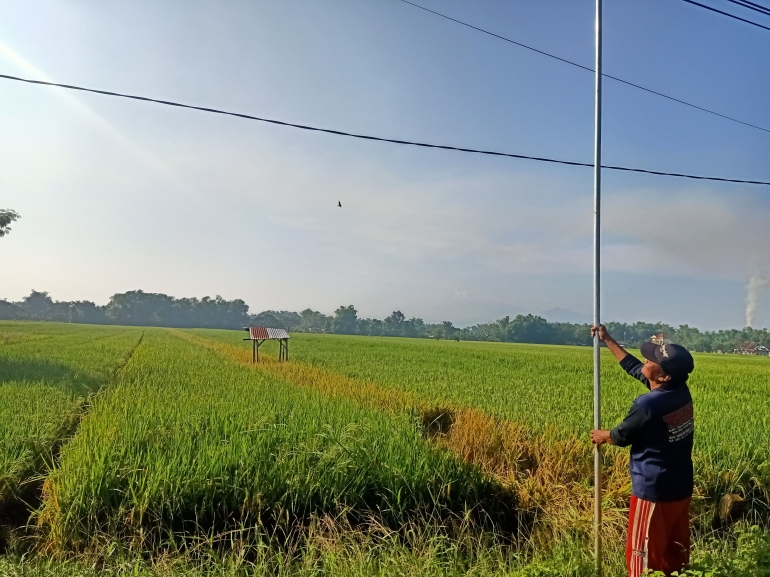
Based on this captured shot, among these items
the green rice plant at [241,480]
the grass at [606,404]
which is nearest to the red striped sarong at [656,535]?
the green rice plant at [241,480]

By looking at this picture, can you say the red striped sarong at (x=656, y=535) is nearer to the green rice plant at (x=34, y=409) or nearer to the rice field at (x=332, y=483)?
the rice field at (x=332, y=483)

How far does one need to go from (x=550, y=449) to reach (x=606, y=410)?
3.52m

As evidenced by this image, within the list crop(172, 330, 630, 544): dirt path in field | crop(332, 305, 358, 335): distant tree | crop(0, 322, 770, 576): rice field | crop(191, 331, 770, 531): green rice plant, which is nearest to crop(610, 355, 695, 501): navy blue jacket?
crop(0, 322, 770, 576): rice field

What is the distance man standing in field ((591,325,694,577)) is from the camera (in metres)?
3.14

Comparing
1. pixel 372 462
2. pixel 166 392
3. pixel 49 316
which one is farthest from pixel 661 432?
pixel 49 316

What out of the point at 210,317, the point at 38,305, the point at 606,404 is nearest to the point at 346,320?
the point at 210,317

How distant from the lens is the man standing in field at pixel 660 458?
314 centimetres

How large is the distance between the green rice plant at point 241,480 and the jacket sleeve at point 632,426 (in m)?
2.00

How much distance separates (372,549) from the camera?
4.00m

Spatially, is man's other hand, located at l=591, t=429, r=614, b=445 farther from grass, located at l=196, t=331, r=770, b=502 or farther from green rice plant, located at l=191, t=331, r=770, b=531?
grass, located at l=196, t=331, r=770, b=502

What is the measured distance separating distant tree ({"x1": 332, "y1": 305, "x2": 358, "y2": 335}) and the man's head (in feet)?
385

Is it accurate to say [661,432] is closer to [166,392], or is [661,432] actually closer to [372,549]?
[372,549]

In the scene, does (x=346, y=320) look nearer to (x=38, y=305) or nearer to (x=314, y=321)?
(x=314, y=321)

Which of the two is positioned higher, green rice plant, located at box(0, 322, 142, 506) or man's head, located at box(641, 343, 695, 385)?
man's head, located at box(641, 343, 695, 385)
